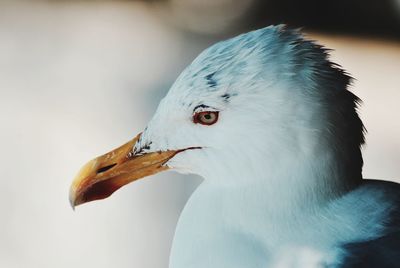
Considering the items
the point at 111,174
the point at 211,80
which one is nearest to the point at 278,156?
the point at 211,80

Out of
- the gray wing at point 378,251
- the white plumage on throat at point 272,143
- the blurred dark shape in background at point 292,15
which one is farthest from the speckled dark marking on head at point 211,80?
the blurred dark shape in background at point 292,15

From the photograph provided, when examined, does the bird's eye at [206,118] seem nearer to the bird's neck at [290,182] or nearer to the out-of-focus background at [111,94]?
the bird's neck at [290,182]

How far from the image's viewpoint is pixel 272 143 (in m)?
0.87

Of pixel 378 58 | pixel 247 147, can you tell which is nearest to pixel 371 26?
pixel 378 58

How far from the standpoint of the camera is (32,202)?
2.06 metres

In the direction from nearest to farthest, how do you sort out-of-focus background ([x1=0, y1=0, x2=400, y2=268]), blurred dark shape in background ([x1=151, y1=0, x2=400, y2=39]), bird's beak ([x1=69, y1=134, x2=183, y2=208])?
bird's beak ([x1=69, y1=134, x2=183, y2=208])
out-of-focus background ([x1=0, y1=0, x2=400, y2=268])
blurred dark shape in background ([x1=151, y1=0, x2=400, y2=39])

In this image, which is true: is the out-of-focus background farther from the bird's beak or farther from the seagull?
the seagull

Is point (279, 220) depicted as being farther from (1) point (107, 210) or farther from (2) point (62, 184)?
(2) point (62, 184)

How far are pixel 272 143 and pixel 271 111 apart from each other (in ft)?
0.13

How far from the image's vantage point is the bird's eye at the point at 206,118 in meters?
0.89

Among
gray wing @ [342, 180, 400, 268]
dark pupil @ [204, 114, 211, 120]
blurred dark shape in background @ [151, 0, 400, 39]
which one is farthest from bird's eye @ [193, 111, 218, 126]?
blurred dark shape in background @ [151, 0, 400, 39]

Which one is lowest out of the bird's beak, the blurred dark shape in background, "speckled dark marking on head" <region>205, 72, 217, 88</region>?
the bird's beak

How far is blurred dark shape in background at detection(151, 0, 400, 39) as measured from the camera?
136 inches

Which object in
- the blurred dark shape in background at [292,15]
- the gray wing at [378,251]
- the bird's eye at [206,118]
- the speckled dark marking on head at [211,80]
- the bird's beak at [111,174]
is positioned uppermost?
the blurred dark shape in background at [292,15]
